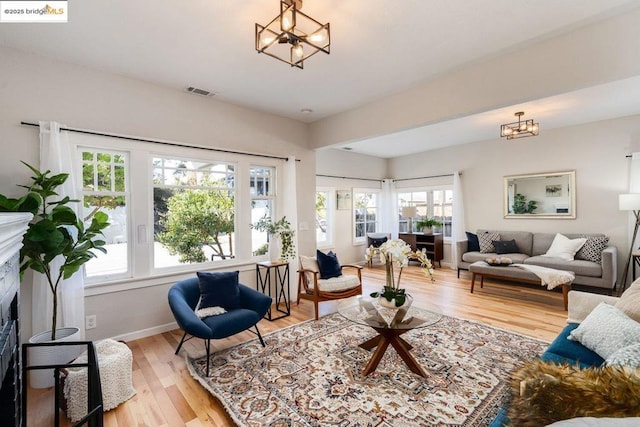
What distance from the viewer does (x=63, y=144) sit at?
9.23ft

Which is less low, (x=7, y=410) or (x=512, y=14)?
(x=512, y=14)

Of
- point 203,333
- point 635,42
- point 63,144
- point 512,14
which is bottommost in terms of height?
point 203,333

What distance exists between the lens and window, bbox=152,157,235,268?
360cm

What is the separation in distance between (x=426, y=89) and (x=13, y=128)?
409cm

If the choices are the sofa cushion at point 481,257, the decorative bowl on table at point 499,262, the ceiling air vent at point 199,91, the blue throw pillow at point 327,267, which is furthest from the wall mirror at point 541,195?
the ceiling air vent at point 199,91

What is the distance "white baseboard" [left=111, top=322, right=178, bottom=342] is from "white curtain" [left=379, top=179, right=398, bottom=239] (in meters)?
5.87

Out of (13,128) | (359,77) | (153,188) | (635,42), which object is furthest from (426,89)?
(13,128)

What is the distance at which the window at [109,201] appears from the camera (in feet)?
10.2

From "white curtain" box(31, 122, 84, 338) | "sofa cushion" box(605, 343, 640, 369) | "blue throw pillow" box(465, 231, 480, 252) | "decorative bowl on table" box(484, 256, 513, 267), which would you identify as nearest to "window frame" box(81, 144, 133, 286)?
"white curtain" box(31, 122, 84, 338)

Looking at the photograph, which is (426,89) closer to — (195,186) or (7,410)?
(195,186)

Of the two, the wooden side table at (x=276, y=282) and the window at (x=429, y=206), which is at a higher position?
the window at (x=429, y=206)

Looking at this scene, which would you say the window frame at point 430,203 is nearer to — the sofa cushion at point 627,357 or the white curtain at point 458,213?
the white curtain at point 458,213

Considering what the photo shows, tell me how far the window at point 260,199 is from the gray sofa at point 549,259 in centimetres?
390

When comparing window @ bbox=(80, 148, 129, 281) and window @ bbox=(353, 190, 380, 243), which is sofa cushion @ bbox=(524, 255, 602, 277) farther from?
window @ bbox=(80, 148, 129, 281)
